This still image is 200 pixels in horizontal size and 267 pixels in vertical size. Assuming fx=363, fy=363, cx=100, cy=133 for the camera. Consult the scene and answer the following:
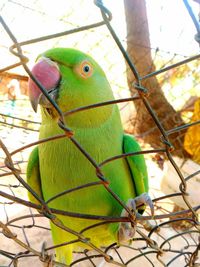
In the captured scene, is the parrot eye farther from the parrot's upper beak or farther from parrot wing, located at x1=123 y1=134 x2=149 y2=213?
parrot wing, located at x1=123 y1=134 x2=149 y2=213

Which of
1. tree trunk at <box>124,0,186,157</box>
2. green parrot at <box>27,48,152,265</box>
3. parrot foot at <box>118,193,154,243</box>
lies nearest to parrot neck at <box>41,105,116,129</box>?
green parrot at <box>27,48,152,265</box>

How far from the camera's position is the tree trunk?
1513mm

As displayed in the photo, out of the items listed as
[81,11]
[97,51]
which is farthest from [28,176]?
[97,51]

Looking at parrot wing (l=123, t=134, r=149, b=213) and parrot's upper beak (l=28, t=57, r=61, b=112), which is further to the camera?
parrot wing (l=123, t=134, r=149, b=213)

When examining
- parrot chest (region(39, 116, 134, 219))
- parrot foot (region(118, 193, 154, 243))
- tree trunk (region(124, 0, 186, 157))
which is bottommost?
parrot foot (region(118, 193, 154, 243))

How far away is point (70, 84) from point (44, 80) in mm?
74

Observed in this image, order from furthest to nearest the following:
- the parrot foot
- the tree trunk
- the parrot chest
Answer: the tree trunk
the parrot chest
the parrot foot

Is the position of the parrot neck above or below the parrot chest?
above

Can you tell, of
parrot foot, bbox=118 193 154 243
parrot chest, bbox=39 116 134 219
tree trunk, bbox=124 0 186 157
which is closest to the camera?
parrot foot, bbox=118 193 154 243

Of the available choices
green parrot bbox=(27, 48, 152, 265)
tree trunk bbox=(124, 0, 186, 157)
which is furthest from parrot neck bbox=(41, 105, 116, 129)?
tree trunk bbox=(124, 0, 186, 157)

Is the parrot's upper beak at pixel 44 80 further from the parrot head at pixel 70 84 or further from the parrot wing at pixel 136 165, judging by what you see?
the parrot wing at pixel 136 165

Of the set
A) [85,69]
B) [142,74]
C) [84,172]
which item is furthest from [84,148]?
[142,74]

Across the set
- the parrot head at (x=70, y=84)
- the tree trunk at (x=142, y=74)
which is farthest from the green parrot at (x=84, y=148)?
the tree trunk at (x=142, y=74)

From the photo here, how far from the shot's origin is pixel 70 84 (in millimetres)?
716
